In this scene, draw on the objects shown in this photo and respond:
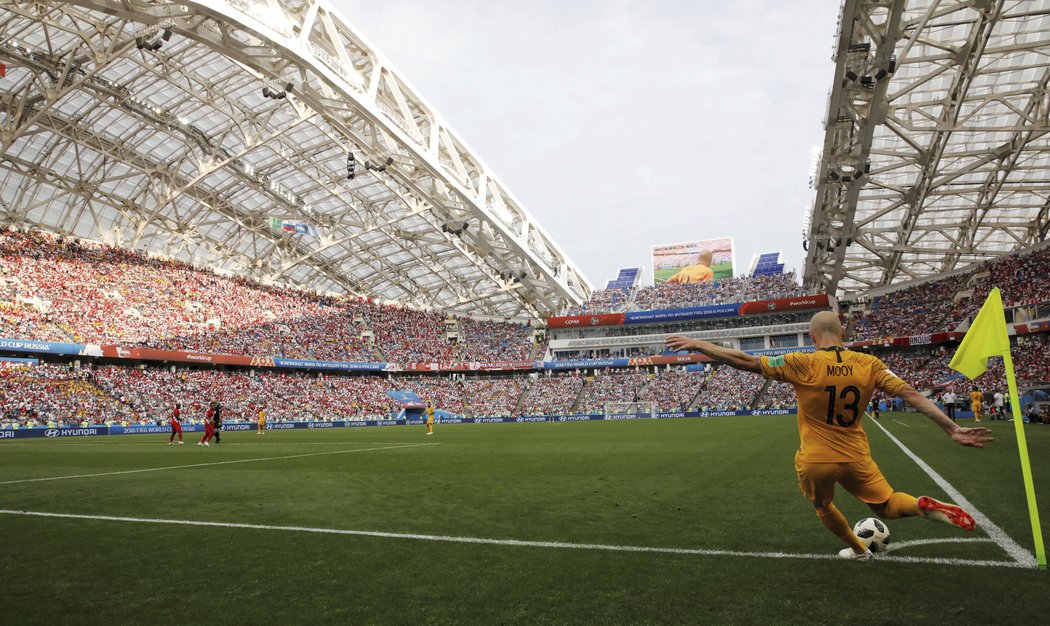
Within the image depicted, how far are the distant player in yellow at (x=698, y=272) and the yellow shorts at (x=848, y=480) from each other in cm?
6757

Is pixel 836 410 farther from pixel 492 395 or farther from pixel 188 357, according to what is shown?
pixel 492 395

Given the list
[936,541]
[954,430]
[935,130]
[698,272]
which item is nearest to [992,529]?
[936,541]

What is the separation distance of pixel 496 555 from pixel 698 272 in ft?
227

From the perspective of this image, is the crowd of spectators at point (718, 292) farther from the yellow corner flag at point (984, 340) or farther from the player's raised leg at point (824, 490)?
the player's raised leg at point (824, 490)

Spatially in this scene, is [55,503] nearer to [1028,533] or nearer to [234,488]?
[234,488]

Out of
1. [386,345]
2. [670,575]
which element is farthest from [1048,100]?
[386,345]

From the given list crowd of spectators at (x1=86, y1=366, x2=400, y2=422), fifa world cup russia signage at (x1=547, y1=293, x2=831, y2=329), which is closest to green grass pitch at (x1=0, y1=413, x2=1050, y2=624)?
crowd of spectators at (x1=86, y1=366, x2=400, y2=422)

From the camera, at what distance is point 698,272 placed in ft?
235

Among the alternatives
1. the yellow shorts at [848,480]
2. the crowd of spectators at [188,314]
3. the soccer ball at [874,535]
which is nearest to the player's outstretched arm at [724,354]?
the yellow shorts at [848,480]

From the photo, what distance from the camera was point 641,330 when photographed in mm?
66875

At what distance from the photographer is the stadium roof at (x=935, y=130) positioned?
2372 centimetres

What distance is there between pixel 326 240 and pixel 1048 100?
46.8 metres

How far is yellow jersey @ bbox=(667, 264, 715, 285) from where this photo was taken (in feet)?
233

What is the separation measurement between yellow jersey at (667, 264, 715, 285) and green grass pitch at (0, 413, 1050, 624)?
61129mm
